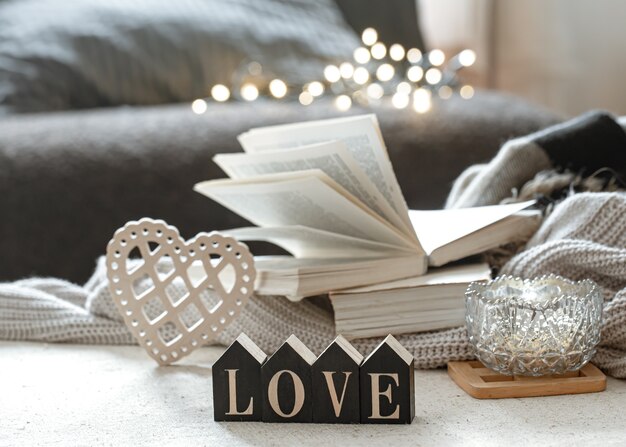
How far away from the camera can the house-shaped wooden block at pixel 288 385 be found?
0.67m

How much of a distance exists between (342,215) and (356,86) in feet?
3.36

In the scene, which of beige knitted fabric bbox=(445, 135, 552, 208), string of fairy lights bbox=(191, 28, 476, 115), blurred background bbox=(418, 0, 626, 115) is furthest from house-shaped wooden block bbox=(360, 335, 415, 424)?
blurred background bbox=(418, 0, 626, 115)

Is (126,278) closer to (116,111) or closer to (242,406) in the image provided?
(242,406)

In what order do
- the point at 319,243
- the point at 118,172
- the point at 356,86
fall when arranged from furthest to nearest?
the point at 356,86 → the point at 118,172 → the point at 319,243

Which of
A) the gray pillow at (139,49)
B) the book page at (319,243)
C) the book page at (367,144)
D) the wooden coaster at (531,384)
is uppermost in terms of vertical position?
the gray pillow at (139,49)

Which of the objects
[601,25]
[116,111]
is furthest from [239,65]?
[601,25]

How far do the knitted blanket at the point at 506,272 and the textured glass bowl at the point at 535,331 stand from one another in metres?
0.06

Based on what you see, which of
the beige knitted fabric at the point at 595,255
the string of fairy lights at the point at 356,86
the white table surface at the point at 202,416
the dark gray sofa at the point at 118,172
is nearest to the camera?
the white table surface at the point at 202,416

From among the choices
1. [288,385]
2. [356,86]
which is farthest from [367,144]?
[356,86]

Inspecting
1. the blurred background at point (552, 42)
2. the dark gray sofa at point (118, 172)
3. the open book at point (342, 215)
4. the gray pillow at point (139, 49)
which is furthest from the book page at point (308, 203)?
the blurred background at point (552, 42)

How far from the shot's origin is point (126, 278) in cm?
81

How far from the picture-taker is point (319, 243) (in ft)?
2.95

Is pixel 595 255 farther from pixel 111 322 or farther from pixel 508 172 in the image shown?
pixel 111 322

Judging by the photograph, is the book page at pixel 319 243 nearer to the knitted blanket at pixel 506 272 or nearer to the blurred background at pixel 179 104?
the knitted blanket at pixel 506 272
